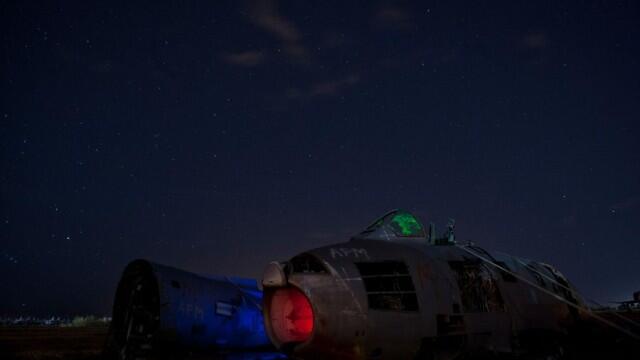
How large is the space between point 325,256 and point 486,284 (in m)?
4.64

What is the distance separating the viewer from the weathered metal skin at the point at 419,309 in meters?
9.31

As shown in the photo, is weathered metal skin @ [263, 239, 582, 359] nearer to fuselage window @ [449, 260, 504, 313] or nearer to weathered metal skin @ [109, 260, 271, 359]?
fuselage window @ [449, 260, 504, 313]

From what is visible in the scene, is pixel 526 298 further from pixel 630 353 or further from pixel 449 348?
pixel 630 353

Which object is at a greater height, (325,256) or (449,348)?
(325,256)

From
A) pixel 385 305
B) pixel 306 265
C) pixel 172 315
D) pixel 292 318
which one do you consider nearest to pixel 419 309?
pixel 385 305

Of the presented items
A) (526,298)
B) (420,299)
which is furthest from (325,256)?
(526,298)

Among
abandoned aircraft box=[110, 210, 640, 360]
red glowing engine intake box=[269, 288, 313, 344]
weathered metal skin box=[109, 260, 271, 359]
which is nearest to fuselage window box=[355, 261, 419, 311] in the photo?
abandoned aircraft box=[110, 210, 640, 360]

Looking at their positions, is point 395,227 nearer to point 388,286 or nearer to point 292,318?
point 388,286

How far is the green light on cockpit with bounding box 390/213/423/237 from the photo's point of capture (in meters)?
12.4

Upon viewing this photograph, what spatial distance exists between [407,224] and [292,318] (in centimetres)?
397

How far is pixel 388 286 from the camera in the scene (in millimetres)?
10156

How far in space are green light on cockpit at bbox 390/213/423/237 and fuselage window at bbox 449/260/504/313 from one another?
126 centimetres

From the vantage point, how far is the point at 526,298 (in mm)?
13047

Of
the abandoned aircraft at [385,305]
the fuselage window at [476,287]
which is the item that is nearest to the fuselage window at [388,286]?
the abandoned aircraft at [385,305]
